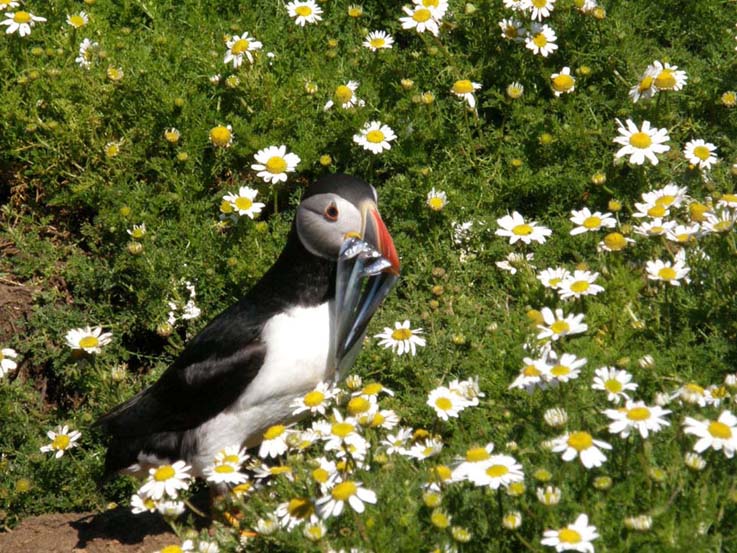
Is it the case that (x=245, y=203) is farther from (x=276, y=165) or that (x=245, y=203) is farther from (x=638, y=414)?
(x=638, y=414)

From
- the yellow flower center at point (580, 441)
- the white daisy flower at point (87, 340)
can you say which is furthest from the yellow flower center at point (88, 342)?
the yellow flower center at point (580, 441)

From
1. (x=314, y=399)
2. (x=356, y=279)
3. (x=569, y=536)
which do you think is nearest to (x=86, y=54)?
(x=356, y=279)

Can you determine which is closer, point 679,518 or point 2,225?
point 679,518

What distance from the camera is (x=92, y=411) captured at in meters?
5.48

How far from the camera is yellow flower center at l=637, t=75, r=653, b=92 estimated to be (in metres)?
5.76

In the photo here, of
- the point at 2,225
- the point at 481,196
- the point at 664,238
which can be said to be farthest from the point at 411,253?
the point at 2,225

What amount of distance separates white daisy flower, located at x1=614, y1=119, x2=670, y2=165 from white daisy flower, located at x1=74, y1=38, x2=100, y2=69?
9.51ft

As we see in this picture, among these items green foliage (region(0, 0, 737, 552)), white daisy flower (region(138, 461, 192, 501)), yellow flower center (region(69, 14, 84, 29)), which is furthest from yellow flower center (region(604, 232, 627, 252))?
yellow flower center (region(69, 14, 84, 29))

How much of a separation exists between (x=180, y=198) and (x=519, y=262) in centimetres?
199

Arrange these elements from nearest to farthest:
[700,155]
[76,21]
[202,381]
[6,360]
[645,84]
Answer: [202,381]
[6,360]
[700,155]
[645,84]
[76,21]

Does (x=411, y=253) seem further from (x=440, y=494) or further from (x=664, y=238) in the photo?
(x=440, y=494)

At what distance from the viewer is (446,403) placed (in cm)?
388

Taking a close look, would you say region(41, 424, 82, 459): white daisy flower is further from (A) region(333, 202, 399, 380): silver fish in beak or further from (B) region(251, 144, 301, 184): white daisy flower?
(B) region(251, 144, 301, 184): white daisy flower

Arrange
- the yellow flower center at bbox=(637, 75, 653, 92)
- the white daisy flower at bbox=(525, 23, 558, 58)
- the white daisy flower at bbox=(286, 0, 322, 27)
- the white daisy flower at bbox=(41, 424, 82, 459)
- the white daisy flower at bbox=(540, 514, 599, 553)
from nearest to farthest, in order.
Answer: the white daisy flower at bbox=(540, 514, 599, 553) → the white daisy flower at bbox=(41, 424, 82, 459) → the yellow flower center at bbox=(637, 75, 653, 92) → the white daisy flower at bbox=(525, 23, 558, 58) → the white daisy flower at bbox=(286, 0, 322, 27)
